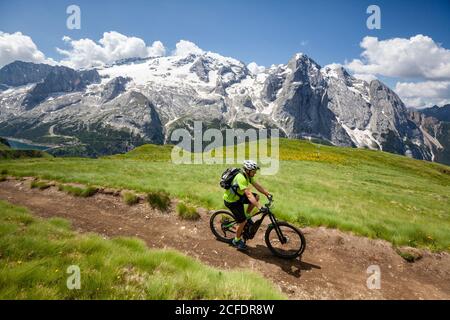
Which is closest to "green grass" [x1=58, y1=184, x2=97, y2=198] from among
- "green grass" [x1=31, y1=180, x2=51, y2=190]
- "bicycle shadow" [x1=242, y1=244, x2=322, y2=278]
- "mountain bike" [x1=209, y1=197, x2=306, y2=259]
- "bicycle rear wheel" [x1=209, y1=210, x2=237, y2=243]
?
"green grass" [x1=31, y1=180, x2=51, y2=190]

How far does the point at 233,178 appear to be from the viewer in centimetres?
1136

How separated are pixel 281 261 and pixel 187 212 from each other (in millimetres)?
5973

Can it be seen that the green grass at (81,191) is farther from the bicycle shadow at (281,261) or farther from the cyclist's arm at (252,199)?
the cyclist's arm at (252,199)

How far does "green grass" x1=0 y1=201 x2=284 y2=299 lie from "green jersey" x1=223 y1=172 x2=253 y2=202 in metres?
3.50

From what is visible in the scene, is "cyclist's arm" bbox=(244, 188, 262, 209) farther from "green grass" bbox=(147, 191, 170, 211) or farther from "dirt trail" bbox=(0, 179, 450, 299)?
"green grass" bbox=(147, 191, 170, 211)

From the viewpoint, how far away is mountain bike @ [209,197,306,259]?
A: 11.1 meters

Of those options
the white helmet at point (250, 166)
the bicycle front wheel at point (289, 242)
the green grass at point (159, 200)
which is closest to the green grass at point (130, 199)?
the green grass at point (159, 200)

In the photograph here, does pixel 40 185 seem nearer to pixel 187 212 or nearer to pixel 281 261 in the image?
pixel 187 212

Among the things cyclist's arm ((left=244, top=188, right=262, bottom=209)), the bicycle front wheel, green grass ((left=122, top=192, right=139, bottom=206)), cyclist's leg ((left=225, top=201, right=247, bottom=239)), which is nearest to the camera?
cyclist's arm ((left=244, top=188, right=262, bottom=209))

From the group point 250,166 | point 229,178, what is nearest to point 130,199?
point 229,178

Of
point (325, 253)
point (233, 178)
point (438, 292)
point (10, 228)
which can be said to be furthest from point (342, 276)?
point (10, 228)
